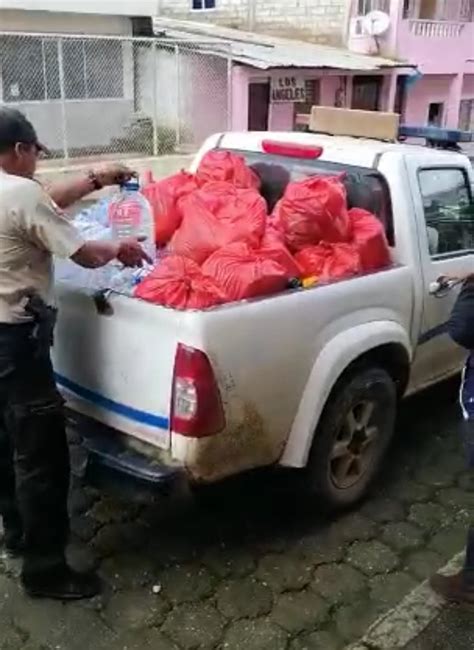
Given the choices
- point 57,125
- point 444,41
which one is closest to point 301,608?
point 57,125

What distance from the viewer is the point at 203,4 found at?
20188 millimetres

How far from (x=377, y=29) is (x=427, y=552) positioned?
16.4 meters

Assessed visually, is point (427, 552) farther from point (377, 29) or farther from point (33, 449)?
point (377, 29)

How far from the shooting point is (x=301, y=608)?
3.00 m

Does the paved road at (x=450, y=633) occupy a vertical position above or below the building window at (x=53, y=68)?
below

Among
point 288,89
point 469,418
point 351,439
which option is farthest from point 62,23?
point 469,418

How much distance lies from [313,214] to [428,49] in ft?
56.9

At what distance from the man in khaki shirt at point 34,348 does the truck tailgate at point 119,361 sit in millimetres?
228

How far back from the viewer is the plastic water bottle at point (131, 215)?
353cm

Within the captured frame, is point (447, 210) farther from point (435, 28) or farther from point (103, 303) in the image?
point (435, 28)

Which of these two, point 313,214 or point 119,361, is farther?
point 313,214

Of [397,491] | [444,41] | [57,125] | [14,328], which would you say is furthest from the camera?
[444,41]

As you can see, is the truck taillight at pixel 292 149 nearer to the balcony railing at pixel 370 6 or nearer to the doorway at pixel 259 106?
the doorway at pixel 259 106

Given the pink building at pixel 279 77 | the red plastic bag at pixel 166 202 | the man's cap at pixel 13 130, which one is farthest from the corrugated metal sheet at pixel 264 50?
the man's cap at pixel 13 130
